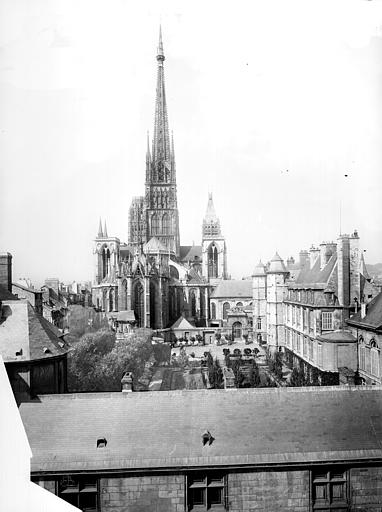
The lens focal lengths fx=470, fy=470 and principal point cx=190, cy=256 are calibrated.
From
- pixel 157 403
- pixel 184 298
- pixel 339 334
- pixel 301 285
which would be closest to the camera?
pixel 157 403

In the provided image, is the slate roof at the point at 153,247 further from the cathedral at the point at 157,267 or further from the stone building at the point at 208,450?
the stone building at the point at 208,450

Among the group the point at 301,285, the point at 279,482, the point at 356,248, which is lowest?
the point at 279,482

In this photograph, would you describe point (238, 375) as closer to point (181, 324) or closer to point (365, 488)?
point (365, 488)

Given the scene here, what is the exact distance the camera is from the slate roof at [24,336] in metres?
11.9

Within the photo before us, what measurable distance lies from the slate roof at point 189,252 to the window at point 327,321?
39.9 metres

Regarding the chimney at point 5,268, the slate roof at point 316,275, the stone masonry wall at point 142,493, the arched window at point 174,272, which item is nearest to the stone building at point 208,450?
the stone masonry wall at point 142,493

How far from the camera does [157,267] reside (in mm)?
45875

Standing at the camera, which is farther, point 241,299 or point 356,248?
point 241,299

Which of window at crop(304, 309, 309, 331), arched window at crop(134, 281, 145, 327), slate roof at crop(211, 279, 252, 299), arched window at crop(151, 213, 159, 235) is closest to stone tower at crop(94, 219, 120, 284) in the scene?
arched window at crop(134, 281, 145, 327)

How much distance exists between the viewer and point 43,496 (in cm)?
891

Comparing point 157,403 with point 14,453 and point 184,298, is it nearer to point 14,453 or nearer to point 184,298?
point 14,453

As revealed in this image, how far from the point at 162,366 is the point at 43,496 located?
17855 mm

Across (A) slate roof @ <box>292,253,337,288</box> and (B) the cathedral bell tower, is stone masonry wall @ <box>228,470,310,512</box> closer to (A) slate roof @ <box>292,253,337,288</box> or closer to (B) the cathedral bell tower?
(A) slate roof @ <box>292,253,337,288</box>

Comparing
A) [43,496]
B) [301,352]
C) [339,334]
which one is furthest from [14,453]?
[301,352]
